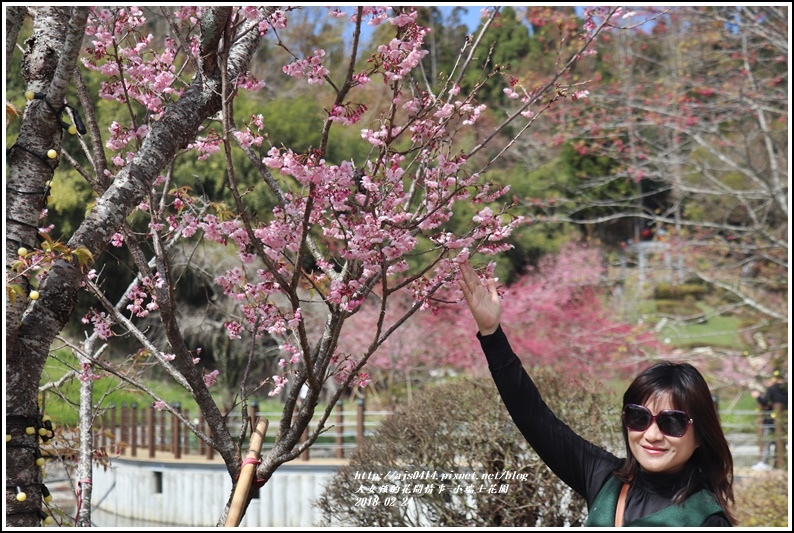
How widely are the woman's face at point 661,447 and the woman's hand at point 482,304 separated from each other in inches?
13.0

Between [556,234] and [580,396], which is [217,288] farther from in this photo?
[556,234]

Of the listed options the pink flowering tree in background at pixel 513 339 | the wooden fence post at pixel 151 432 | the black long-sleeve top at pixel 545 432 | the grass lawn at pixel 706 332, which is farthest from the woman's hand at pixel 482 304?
the grass lawn at pixel 706 332

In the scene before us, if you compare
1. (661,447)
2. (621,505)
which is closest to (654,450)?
(661,447)

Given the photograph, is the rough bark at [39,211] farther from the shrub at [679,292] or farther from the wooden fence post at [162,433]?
the shrub at [679,292]

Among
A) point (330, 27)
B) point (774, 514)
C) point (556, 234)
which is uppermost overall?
point (330, 27)

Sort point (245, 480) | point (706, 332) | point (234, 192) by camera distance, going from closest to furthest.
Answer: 1. point (234, 192)
2. point (245, 480)
3. point (706, 332)

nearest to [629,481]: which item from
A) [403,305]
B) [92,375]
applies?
[92,375]

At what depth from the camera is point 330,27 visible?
11.9 metres

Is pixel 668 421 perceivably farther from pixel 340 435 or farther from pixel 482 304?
A: pixel 340 435

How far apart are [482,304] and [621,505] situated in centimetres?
45

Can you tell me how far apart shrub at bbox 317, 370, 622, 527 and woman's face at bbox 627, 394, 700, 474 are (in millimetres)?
2665

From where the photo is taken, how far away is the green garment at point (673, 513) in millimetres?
1431

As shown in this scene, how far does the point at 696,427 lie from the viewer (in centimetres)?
150

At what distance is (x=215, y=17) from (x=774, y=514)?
16.5 feet
